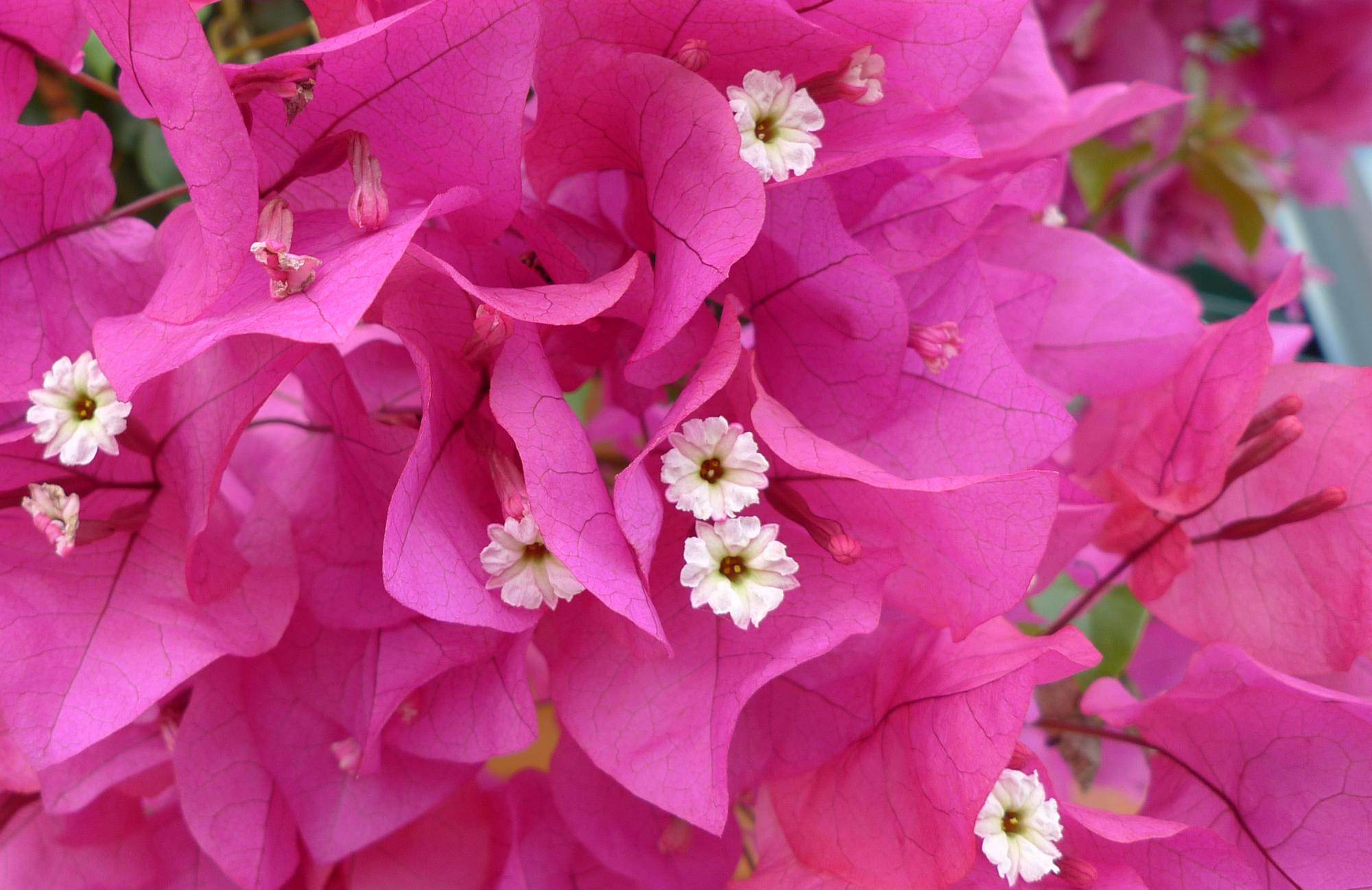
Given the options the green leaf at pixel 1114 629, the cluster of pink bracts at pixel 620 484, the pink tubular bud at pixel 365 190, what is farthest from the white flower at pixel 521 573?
the green leaf at pixel 1114 629

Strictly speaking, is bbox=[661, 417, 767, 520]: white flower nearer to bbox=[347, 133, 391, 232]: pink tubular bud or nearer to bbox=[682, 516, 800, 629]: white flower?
bbox=[682, 516, 800, 629]: white flower

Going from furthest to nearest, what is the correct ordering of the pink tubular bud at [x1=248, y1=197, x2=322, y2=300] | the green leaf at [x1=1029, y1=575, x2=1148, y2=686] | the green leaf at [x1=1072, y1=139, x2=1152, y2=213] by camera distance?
1. the green leaf at [x1=1072, y1=139, x2=1152, y2=213]
2. the green leaf at [x1=1029, y1=575, x2=1148, y2=686]
3. the pink tubular bud at [x1=248, y1=197, x2=322, y2=300]

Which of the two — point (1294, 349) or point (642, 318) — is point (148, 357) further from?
point (1294, 349)

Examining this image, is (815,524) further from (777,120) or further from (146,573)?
(146,573)

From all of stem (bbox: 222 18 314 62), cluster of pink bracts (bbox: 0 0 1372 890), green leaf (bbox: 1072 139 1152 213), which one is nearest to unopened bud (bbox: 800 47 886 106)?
cluster of pink bracts (bbox: 0 0 1372 890)

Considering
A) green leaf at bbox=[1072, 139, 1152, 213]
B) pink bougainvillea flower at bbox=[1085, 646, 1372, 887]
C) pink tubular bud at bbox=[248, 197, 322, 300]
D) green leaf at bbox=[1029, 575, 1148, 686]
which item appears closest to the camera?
pink tubular bud at bbox=[248, 197, 322, 300]

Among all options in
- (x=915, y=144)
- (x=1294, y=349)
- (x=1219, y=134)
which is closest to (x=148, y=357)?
(x=915, y=144)
